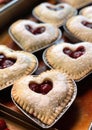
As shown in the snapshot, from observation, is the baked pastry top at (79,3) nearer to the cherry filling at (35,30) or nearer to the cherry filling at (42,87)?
the cherry filling at (35,30)

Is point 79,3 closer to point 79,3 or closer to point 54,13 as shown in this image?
point 79,3

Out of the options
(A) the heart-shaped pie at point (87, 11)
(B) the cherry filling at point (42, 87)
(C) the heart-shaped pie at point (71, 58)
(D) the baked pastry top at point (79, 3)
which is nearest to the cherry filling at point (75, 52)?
(C) the heart-shaped pie at point (71, 58)

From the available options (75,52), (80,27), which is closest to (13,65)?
(75,52)

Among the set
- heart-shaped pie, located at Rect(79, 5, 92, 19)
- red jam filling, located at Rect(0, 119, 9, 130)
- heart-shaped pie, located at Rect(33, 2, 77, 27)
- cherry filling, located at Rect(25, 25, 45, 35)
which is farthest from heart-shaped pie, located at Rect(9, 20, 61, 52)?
red jam filling, located at Rect(0, 119, 9, 130)

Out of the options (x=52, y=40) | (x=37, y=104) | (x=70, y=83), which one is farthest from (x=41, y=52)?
(x=37, y=104)

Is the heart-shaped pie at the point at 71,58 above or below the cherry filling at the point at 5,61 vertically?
below

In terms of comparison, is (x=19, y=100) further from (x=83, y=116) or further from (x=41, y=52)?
(x=41, y=52)

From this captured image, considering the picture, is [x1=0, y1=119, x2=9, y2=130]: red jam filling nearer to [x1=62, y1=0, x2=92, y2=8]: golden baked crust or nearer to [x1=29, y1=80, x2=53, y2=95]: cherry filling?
[x1=29, y1=80, x2=53, y2=95]: cherry filling
